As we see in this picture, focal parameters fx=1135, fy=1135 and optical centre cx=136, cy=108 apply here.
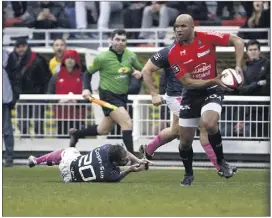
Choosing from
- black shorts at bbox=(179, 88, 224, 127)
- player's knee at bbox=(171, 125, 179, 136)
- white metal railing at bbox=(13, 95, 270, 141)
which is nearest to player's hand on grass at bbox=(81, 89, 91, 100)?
player's knee at bbox=(171, 125, 179, 136)

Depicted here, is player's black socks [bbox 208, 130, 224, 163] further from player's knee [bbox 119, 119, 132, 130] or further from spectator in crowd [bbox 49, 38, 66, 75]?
spectator in crowd [bbox 49, 38, 66, 75]

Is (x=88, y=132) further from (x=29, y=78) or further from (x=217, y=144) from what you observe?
(x=217, y=144)

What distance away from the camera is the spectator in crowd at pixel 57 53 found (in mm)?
23500

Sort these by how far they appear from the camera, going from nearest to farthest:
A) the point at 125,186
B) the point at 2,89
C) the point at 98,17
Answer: the point at 125,186
the point at 2,89
the point at 98,17

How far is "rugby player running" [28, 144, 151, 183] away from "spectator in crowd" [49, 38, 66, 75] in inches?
→ 316

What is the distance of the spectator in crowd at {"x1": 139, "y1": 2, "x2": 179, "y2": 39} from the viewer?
971 inches

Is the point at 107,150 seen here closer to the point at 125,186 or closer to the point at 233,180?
the point at 125,186

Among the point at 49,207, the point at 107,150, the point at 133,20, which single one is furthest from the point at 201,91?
the point at 133,20

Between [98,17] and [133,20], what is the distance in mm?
1652

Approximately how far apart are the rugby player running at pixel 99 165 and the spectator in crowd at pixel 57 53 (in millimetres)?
8018

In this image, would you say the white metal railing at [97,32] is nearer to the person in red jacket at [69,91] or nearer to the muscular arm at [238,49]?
the person in red jacket at [69,91]

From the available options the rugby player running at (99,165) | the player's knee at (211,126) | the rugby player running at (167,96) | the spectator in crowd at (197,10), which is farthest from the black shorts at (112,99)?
the spectator in crowd at (197,10)

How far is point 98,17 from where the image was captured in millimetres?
26531

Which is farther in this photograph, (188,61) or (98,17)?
(98,17)
